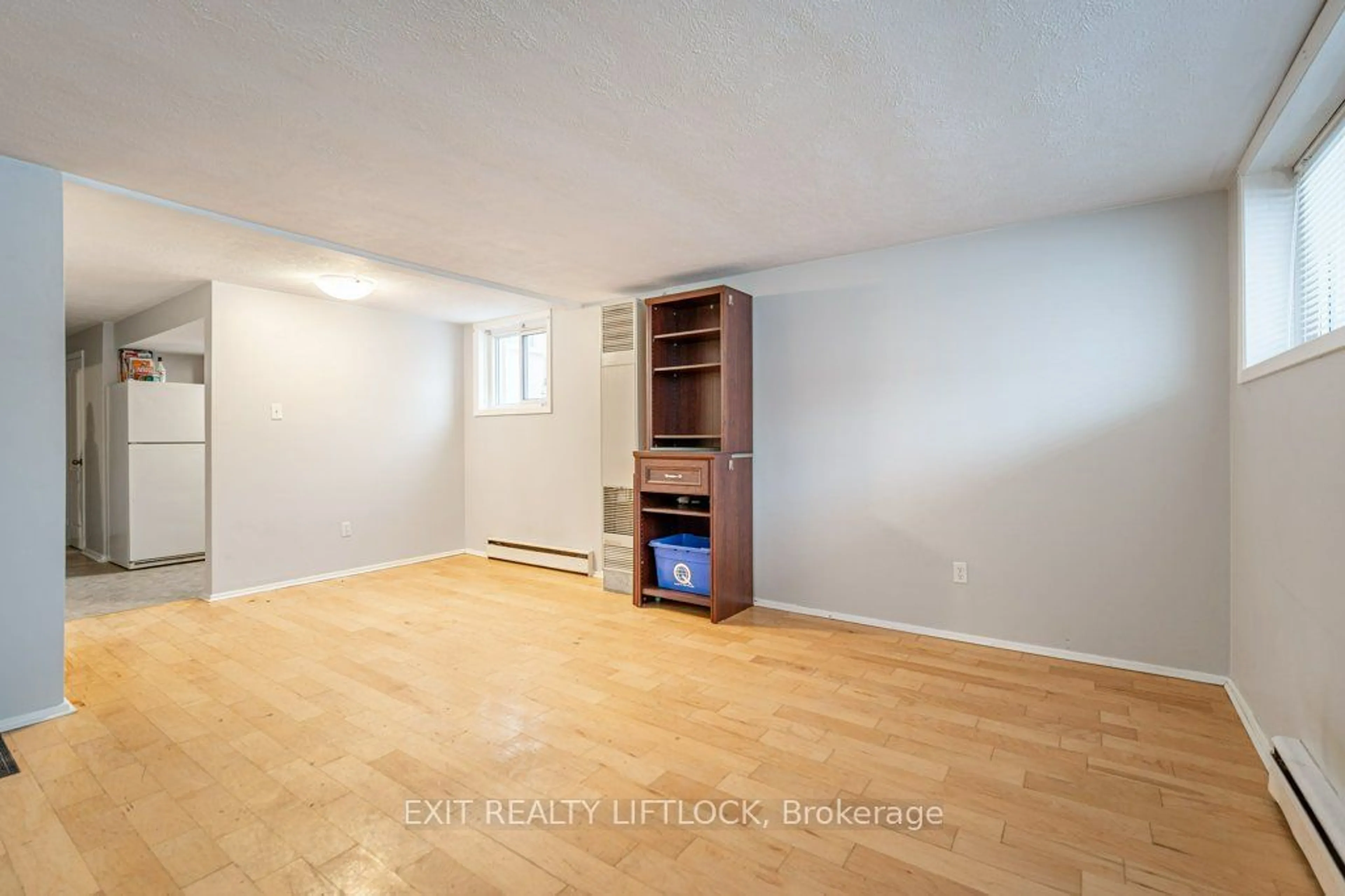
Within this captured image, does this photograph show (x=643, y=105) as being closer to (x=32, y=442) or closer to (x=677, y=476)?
(x=677, y=476)

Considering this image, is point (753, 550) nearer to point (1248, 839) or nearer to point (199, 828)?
point (1248, 839)

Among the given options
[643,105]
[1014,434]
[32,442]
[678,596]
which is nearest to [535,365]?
[678,596]

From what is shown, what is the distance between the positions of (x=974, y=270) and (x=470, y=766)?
Result: 3349 millimetres

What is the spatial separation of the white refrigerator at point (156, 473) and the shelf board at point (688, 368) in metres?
4.06

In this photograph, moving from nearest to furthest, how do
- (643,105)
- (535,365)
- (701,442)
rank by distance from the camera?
(643,105), (701,442), (535,365)

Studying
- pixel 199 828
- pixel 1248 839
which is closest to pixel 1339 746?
pixel 1248 839

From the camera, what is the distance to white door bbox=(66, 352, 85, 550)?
19.8 ft

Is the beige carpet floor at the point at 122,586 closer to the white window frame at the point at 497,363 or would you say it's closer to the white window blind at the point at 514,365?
the white window frame at the point at 497,363

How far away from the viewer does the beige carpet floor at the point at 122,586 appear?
13.1 ft

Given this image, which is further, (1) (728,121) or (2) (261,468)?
(2) (261,468)

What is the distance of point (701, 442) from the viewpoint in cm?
424

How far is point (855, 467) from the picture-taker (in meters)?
3.57

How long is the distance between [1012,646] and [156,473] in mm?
6837

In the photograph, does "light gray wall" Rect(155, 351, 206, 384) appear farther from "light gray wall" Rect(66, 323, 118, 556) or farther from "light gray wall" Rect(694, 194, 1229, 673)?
"light gray wall" Rect(694, 194, 1229, 673)
